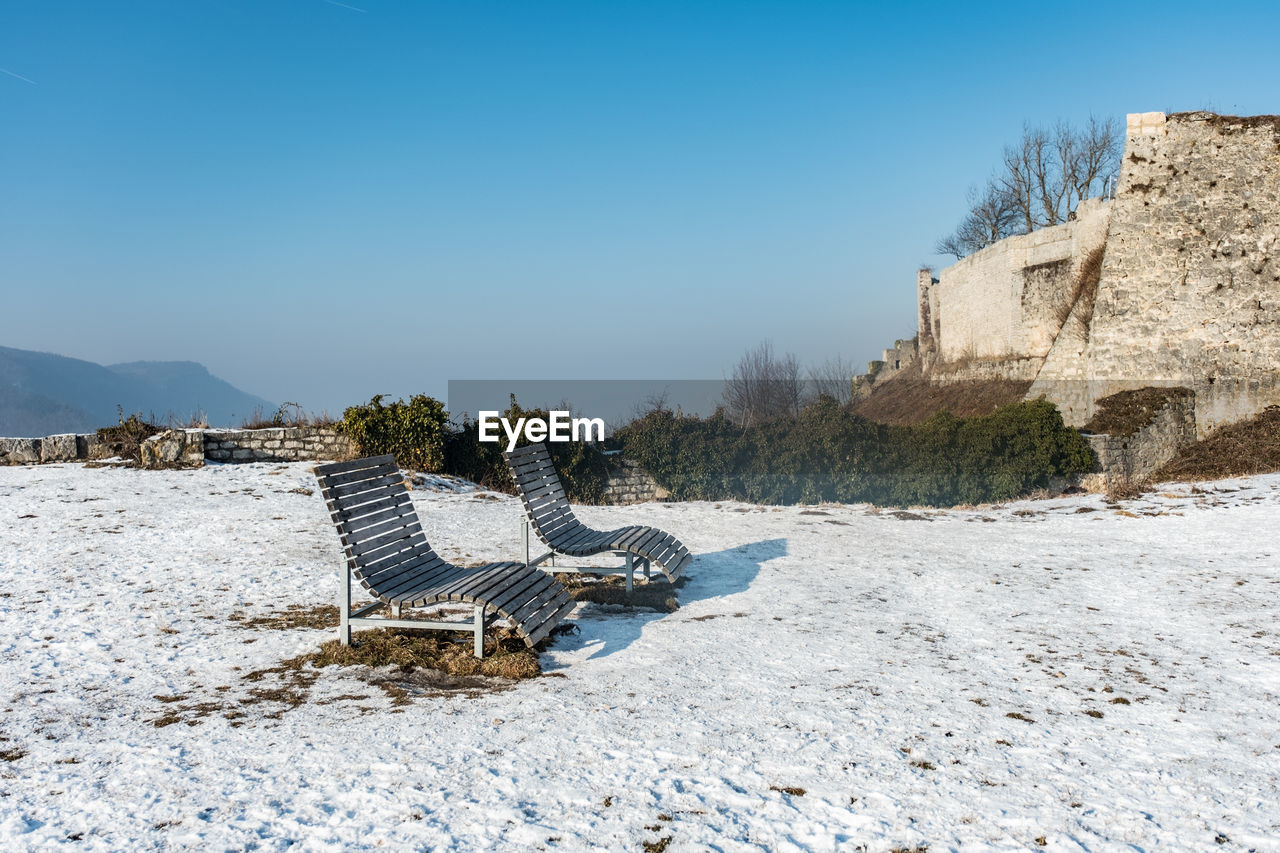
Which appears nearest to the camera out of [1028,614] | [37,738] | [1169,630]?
[37,738]

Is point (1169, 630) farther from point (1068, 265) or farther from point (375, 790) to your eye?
point (1068, 265)

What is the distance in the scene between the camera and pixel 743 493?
533 inches

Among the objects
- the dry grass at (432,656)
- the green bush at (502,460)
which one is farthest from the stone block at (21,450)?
the dry grass at (432,656)

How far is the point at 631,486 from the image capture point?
13641 mm

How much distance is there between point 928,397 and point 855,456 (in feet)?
60.0

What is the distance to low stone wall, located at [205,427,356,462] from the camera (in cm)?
1267

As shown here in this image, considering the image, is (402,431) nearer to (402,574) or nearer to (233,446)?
(233,446)

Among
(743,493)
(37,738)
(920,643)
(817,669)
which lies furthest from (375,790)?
(743,493)

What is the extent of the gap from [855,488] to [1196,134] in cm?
1215

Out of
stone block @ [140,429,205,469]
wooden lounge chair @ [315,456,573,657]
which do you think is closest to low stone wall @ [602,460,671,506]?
stone block @ [140,429,205,469]

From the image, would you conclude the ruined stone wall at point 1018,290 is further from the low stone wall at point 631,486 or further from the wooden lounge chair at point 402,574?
the wooden lounge chair at point 402,574

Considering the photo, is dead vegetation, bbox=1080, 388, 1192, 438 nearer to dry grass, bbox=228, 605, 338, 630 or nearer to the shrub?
dry grass, bbox=228, 605, 338, 630

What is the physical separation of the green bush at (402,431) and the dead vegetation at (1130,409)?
38.6 ft

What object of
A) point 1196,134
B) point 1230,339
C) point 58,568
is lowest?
point 58,568
